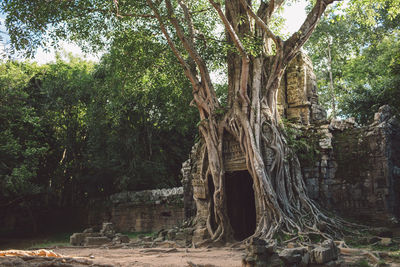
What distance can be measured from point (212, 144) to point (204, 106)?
108 cm

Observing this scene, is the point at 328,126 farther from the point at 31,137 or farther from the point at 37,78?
the point at 37,78

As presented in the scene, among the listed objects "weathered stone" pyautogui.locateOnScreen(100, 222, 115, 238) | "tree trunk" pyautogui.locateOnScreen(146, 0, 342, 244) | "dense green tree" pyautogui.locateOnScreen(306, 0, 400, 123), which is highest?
"dense green tree" pyautogui.locateOnScreen(306, 0, 400, 123)

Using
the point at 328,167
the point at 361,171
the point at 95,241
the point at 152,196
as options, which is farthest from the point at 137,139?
the point at 361,171

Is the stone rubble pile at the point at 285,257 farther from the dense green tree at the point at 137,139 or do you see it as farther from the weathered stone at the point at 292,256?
the dense green tree at the point at 137,139

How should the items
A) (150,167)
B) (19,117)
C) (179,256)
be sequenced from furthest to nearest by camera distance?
(150,167) < (19,117) < (179,256)

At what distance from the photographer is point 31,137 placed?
51.4ft

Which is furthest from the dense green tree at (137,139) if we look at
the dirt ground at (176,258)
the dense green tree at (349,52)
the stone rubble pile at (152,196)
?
the dense green tree at (349,52)

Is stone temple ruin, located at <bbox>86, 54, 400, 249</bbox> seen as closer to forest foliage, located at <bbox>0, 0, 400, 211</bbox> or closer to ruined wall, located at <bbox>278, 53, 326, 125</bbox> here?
ruined wall, located at <bbox>278, 53, 326, 125</bbox>

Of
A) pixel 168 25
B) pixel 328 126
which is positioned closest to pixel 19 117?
pixel 168 25

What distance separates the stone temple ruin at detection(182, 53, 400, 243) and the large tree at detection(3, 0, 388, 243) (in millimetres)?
499

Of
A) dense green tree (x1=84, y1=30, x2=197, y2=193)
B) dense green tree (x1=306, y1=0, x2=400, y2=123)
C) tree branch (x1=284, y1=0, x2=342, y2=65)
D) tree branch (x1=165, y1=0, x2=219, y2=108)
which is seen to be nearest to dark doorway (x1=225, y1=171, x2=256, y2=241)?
tree branch (x1=165, y1=0, x2=219, y2=108)

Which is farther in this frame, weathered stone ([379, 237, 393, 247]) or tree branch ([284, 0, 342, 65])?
tree branch ([284, 0, 342, 65])

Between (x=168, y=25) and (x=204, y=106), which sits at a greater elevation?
(x=168, y=25)

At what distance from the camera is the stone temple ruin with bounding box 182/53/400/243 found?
9.22 meters
